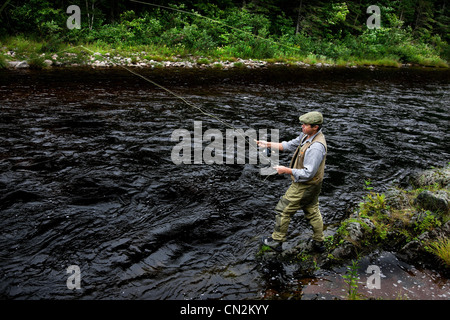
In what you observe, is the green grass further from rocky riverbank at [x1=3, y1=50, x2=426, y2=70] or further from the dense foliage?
rocky riverbank at [x1=3, y1=50, x2=426, y2=70]

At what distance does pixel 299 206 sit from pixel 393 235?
1857mm

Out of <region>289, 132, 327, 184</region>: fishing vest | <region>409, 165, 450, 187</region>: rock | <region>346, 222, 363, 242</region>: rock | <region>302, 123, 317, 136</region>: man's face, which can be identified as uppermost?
<region>302, 123, 317, 136</region>: man's face

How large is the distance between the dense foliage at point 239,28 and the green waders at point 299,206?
1292cm

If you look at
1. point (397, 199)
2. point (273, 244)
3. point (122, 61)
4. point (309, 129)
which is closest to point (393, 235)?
point (397, 199)

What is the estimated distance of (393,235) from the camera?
5172 millimetres

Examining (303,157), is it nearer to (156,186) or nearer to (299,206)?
(299,206)

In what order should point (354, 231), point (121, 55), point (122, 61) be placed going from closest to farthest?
point (354, 231) → point (122, 61) → point (121, 55)

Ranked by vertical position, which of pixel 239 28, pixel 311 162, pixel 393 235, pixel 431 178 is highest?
pixel 239 28

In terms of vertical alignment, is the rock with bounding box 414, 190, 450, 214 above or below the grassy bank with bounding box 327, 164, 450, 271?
above

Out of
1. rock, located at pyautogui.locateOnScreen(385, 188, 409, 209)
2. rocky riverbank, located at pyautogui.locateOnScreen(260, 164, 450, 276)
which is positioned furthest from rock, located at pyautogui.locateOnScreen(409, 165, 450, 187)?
rocky riverbank, located at pyautogui.locateOnScreen(260, 164, 450, 276)

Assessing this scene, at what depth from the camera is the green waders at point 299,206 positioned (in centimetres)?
454

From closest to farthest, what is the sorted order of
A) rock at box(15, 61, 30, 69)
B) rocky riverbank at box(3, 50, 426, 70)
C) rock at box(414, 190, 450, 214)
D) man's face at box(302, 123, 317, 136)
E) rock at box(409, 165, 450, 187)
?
man's face at box(302, 123, 317, 136), rock at box(414, 190, 450, 214), rock at box(409, 165, 450, 187), rock at box(15, 61, 30, 69), rocky riverbank at box(3, 50, 426, 70)

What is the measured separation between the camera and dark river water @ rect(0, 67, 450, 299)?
421 centimetres
